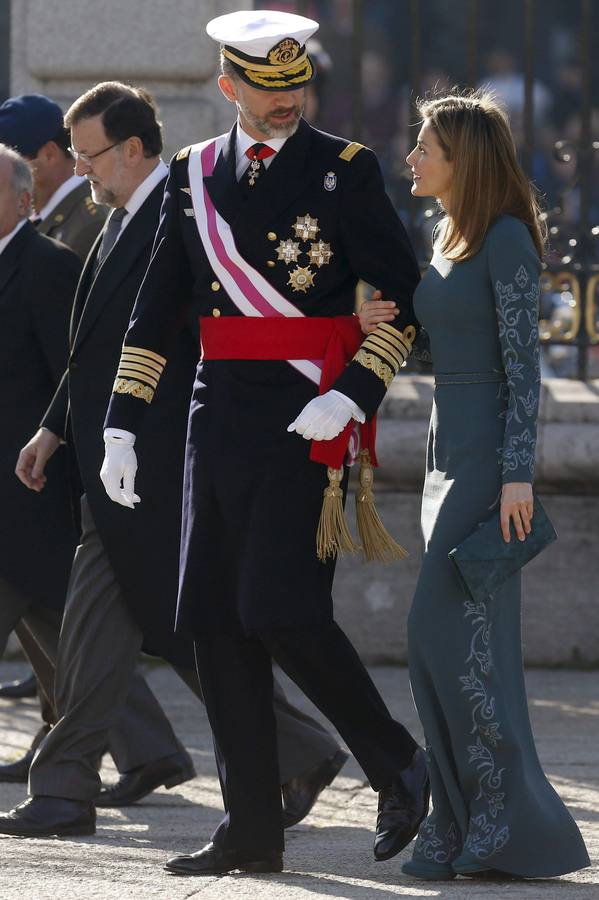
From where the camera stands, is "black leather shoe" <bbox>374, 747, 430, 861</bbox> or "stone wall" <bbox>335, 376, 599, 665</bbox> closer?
"black leather shoe" <bbox>374, 747, 430, 861</bbox>

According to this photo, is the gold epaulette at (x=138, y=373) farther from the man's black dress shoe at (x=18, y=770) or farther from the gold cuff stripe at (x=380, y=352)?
the man's black dress shoe at (x=18, y=770)

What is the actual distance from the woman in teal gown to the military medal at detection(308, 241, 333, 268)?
0.20m

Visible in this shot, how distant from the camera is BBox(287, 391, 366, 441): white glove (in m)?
3.71

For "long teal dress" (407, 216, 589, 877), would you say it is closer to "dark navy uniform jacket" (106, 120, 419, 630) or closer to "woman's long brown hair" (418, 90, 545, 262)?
"woman's long brown hair" (418, 90, 545, 262)

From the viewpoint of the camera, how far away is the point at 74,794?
434 cm

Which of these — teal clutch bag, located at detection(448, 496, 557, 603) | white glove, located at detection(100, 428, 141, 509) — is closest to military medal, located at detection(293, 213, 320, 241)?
white glove, located at detection(100, 428, 141, 509)

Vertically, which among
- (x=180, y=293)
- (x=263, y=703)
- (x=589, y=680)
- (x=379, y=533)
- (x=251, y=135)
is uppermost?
(x=251, y=135)

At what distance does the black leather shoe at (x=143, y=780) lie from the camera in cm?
478

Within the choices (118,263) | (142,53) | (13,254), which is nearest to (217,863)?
(118,263)

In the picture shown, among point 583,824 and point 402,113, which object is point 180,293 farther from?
point 402,113

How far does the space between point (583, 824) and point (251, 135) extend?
1741mm

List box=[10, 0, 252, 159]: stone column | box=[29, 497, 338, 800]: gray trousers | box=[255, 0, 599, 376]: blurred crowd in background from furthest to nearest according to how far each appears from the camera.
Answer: box=[255, 0, 599, 376]: blurred crowd in background < box=[10, 0, 252, 159]: stone column < box=[29, 497, 338, 800]: gray trousers

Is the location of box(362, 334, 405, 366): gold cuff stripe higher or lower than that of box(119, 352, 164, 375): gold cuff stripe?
higher

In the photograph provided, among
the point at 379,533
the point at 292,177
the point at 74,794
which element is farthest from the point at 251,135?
the point at 74,794
